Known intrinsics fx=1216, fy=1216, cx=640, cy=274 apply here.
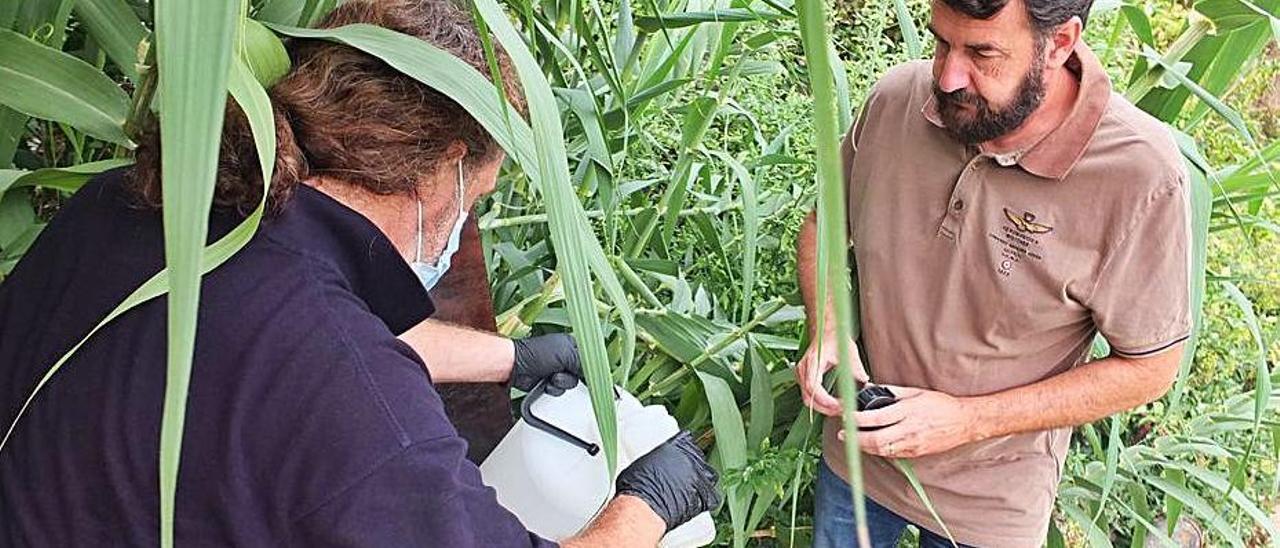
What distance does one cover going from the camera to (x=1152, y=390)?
3.76ft

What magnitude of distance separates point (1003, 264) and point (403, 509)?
66 centimetres

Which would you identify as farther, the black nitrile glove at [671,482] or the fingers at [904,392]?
the fingers at [904,392]

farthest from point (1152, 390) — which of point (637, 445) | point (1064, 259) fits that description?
point (637, 445)

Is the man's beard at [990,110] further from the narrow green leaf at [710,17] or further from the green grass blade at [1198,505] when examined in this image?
the green grass blade at [1198,505]

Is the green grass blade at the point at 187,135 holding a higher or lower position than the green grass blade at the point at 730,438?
higher

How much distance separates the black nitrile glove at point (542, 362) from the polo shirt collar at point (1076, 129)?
0.47m

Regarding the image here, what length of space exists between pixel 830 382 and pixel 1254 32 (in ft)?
1.70

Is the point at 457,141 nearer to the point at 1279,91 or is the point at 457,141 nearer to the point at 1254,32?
the point at 1254,32

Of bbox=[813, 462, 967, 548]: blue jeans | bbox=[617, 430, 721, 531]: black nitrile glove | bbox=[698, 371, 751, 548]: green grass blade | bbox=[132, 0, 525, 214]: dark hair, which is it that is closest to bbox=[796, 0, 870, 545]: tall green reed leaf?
bbox=[132, 0, 525, 214]: dark hair

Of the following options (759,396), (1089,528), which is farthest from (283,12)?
(1089,528)

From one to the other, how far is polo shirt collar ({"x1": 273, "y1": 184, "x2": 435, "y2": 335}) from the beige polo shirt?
55 cm

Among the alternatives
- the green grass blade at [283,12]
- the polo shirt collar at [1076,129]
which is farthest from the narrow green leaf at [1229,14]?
the green grass blade at [283,12]

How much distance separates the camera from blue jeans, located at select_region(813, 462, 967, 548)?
1376 mm

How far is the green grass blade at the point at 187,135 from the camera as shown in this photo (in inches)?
10.4
